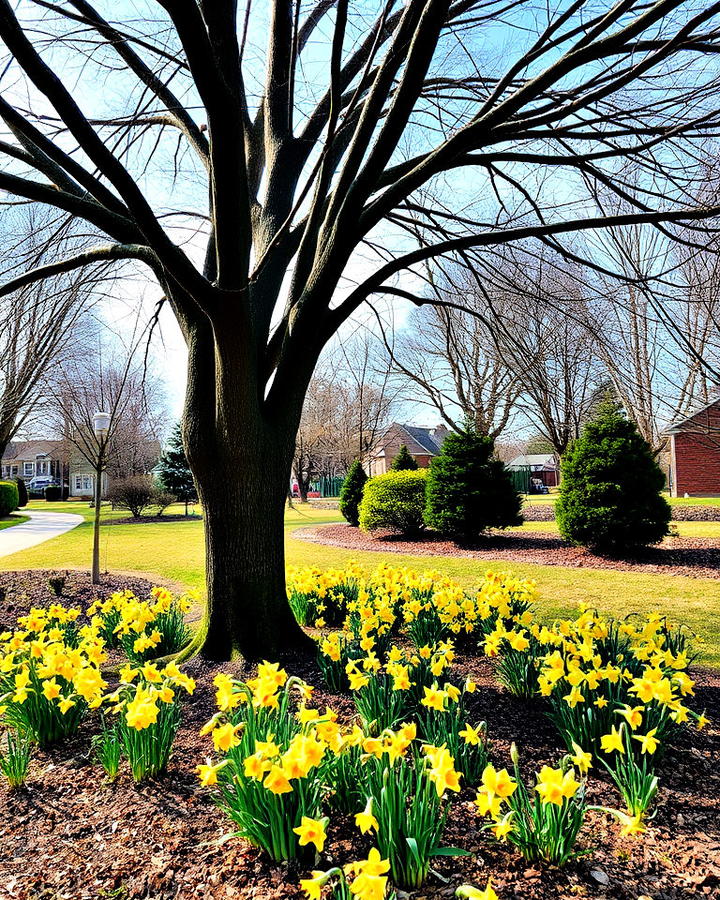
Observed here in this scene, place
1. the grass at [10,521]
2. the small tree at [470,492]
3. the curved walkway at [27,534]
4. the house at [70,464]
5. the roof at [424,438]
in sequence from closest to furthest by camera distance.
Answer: the small tree at [470,492] < the curved walkway at [27,534] < the grass at [10,521] < the house at [70,464] < the roof at [424,438]

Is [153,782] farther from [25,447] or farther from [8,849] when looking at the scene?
[25,447]

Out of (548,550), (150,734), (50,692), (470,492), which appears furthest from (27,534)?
(150,734)

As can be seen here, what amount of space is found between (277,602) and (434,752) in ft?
7.91

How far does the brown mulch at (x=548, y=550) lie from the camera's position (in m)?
8.80

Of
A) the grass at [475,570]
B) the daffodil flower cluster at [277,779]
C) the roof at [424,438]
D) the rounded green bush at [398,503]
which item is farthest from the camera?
the roof at [424,438]

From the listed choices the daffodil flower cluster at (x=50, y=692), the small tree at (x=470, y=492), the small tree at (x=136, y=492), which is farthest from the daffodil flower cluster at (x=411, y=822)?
the small tree at (x=136, y=492)

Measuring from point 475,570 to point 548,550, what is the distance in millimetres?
2168

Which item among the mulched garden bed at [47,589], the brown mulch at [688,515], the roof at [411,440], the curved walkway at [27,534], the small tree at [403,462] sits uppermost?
the roof at [411,440]

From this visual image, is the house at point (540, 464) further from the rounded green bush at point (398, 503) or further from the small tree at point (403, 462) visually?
the rounded green bush at point (398, 503)

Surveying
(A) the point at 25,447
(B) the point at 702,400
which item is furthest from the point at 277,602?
(A) the point at 25,447

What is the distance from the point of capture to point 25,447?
61.2 m

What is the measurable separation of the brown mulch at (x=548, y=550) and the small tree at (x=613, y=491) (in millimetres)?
344

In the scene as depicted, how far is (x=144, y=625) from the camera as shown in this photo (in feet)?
13.0

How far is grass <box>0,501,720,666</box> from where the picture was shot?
6.21 m
